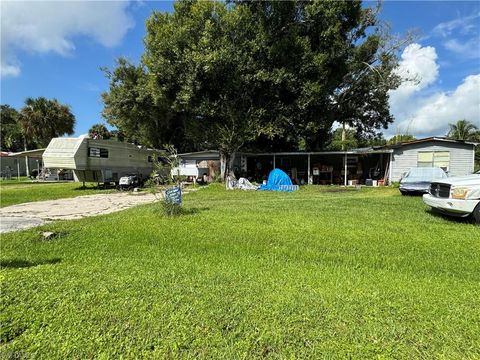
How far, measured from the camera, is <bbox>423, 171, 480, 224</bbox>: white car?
708cm

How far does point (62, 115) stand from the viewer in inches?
1248

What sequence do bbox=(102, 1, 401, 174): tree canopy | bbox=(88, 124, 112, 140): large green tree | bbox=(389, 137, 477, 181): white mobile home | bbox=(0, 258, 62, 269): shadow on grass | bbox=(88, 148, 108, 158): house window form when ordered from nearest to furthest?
bbox=(0, 258, 62, 269): shadow on grass
bbox=(102, 1, 401, 174): tree canopy
bbox=(389, 137, 477, 181): white mobile home
bbox=(88, 148, 108, 158): house window
bbox=(88, 124, 112, 140): large green tree

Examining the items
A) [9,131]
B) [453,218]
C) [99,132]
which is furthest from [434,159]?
[9,131]

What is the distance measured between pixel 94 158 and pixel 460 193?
65.4 feet

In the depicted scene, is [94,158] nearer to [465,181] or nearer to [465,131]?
[465,181]

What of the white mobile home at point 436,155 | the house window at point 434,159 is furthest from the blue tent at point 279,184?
the house window at point 434,159

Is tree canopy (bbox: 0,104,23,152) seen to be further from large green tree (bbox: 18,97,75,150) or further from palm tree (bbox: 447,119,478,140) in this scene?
palm tree (bbox: 447,119,478,140)

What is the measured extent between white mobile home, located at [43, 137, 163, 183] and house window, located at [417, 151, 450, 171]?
16411mm

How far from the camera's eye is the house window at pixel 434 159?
63.7 ft

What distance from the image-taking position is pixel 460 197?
23.6 ft

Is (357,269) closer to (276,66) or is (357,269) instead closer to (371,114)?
(276,66)

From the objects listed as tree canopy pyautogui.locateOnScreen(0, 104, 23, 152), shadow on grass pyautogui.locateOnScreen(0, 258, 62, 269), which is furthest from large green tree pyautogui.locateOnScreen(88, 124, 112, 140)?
shadow on grass pyautogui.locateOnScreen(0, 258, 62, 269)

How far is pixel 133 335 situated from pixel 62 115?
34.6m

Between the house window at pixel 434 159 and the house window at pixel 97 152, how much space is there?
823 inches
